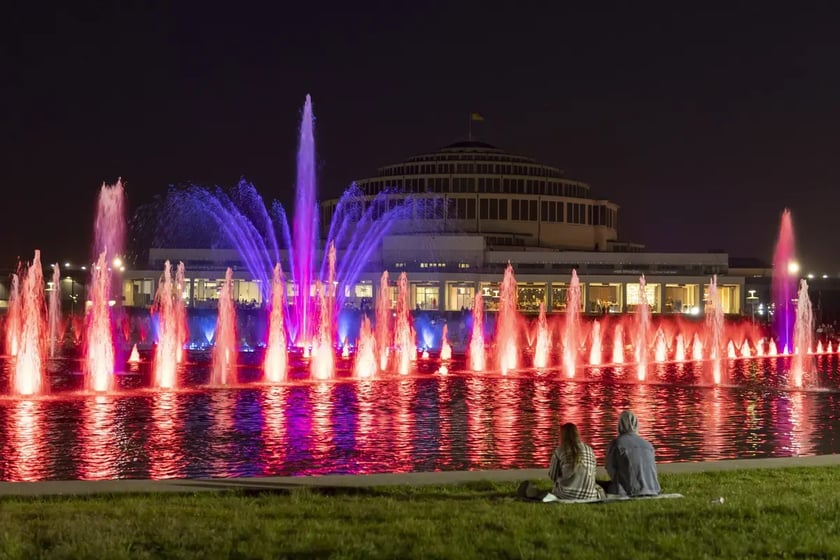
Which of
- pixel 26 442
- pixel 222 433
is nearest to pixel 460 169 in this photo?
pixel 222 433

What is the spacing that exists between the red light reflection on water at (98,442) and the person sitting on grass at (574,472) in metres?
7.07

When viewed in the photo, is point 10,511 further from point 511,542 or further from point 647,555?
point 647,555

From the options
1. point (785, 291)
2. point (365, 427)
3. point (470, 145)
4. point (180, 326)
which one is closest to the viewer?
point (365, 427)

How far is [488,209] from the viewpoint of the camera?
387 feet

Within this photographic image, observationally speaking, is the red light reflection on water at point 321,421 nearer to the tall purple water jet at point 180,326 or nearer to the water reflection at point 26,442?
the water reflection at point 26,442

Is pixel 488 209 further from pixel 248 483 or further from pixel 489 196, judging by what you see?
pixel 248 483

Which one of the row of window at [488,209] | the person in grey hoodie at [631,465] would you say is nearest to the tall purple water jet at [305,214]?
the person in grey hoodie at [631,465]

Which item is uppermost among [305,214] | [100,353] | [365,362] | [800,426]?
[305,214]

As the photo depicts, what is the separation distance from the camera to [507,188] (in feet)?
389

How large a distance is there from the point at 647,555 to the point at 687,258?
4079 inches

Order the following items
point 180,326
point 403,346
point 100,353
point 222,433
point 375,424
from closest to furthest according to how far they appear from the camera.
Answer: point 222,433
point 375,424
point 100,353
point 403,346
point 180,326

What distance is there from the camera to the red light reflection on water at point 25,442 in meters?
16.9

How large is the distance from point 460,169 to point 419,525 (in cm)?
10912


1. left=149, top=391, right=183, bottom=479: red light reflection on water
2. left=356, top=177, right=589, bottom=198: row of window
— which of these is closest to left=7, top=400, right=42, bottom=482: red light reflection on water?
left=149, top=391, right=183, bottom=479: red light reflection on water
